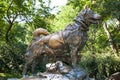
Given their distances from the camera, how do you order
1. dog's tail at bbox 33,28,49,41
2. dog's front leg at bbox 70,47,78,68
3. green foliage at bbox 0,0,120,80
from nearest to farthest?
1. dog's front leg at bbox 70,47,78,68
2. dog's tail at bbox 33,28,49,41
3. green foliage at bbox 0,0,120,80

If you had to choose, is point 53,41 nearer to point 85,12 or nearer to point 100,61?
point 85,12

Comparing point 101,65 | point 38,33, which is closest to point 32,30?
point 101,65

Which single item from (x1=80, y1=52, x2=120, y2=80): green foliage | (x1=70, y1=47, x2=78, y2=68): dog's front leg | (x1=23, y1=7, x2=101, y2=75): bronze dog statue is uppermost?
(x1=23, y1=7, x2=101, y2=75): bronze dog statue

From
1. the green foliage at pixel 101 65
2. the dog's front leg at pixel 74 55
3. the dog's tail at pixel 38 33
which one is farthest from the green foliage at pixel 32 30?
the dog's front leg at pixel 74 55

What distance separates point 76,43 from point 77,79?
104 cm

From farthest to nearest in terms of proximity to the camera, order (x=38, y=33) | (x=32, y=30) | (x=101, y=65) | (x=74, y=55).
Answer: (x=32, y=30) → (x=101, y=65) → (x=38, y=33) → (x=74, y=55)

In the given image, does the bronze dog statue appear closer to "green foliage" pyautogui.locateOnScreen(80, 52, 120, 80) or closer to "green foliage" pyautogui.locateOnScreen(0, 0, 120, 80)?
"green foliage" pyautogui.locateOnScreen(0, 0, 120, 80)

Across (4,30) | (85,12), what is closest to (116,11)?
(85,12)

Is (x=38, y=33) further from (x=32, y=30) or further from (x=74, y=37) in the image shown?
(x=32, y=30)

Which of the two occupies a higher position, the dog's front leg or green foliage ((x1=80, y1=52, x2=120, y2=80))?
the dog's front leg

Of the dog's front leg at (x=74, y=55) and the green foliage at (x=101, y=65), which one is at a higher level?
the dog's front leg at (x=74, y=55)

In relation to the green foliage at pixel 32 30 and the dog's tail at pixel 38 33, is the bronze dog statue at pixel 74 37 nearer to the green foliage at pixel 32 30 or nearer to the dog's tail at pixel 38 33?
the dog's tail at pixel 38 33

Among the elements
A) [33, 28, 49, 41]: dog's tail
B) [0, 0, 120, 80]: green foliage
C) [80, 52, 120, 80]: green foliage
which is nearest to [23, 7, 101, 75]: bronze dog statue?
[33, 28, 49, 41]: dog's tail

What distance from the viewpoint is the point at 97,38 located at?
26.2 meters
